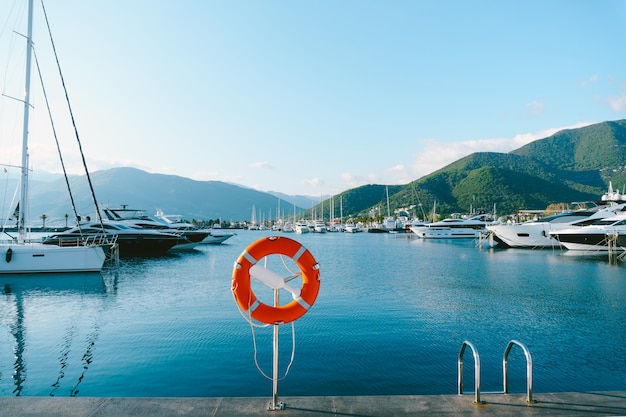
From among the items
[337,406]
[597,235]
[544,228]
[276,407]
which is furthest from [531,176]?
[276,407]

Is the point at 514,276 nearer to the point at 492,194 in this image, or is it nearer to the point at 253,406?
the point at 253,406

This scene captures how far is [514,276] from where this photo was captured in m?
25.9

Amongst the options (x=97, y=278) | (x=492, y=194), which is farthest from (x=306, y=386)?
(x=492, y=194)

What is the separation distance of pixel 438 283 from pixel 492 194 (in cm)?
12845

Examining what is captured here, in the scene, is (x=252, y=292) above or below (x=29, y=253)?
above

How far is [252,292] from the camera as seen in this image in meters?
5.74

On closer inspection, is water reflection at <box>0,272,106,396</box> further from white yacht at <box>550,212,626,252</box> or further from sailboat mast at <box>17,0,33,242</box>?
white yacht at <box>550,212,626,252</box>

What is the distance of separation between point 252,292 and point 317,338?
660 centimetres

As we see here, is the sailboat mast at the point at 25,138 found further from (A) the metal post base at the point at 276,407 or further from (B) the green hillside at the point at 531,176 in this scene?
(B) the green hillside at the point at 531,176

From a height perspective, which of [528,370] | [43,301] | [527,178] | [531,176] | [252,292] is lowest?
[43,301]

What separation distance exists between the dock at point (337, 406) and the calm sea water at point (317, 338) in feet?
9.82

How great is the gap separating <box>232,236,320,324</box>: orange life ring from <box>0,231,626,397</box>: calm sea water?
3028 mm

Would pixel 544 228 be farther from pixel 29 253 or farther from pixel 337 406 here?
pixel 337 406

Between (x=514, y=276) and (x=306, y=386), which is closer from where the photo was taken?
(x=306, y=386)
